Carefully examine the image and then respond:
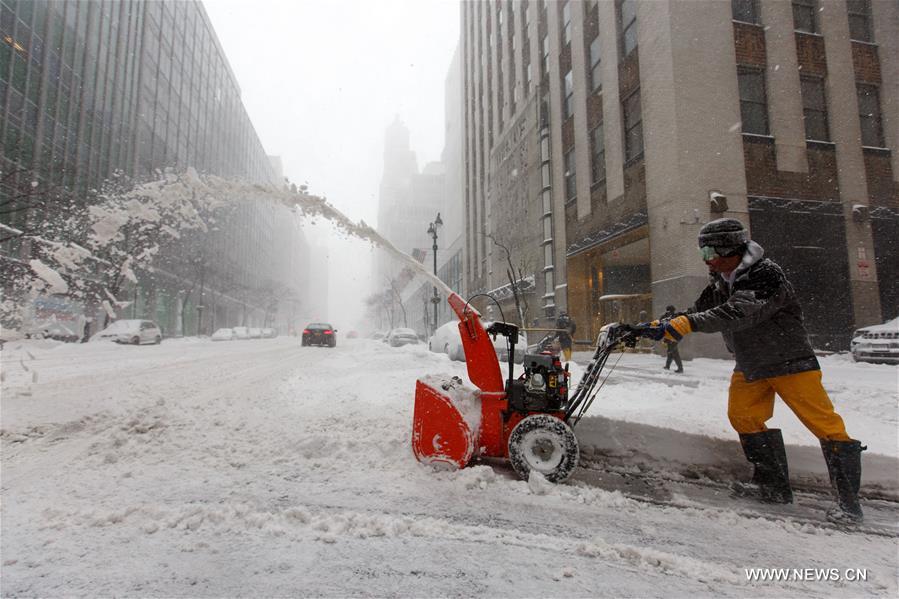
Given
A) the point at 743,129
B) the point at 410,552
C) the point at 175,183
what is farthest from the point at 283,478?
the point at 743,129

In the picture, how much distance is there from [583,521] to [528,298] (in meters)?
20.8

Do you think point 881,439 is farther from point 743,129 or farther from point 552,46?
point 552,46

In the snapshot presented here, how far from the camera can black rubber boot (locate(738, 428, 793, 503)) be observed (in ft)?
9.36

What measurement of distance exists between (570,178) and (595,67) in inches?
181

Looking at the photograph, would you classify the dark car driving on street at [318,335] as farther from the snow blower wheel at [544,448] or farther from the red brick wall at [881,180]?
the red brick wall at [881,180]

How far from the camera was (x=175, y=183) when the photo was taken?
550 centimetres

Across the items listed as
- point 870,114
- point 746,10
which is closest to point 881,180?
point 870,114

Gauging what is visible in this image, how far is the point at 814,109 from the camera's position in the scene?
1366 cm

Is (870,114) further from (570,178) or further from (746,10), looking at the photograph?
(570,178)

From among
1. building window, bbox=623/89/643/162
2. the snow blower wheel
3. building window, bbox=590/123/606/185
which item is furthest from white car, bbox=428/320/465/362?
the snow blower wheel

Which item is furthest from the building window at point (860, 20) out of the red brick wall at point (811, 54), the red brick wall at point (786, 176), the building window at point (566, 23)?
the building window at point (566, 23)

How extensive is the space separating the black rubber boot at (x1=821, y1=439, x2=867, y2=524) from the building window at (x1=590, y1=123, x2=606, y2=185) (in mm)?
15772

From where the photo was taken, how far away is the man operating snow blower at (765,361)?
2.53 meters

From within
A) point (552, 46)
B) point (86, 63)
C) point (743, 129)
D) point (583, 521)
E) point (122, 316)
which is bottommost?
point (583, 521)
